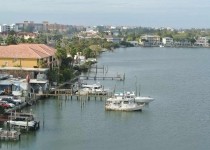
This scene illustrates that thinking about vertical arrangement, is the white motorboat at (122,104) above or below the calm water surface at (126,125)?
above

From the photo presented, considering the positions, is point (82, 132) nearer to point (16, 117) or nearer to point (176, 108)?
point (16, 117)

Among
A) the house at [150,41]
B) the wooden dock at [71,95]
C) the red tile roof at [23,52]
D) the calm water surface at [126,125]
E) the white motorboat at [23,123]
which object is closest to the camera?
the calm water surface at [126,125]

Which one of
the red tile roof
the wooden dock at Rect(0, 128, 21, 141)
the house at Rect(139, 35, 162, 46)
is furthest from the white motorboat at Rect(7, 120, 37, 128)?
the house at Rect(139, 35, 162, 46)

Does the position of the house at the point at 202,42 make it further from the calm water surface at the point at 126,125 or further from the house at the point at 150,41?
the calm water surface at the point at 126,125

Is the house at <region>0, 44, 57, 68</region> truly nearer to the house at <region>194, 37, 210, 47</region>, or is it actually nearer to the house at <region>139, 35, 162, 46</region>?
the house at <region>139, 35, 162, 46</region>

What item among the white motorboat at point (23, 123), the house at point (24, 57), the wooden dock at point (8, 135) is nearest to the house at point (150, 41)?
the house at point (24, 57)

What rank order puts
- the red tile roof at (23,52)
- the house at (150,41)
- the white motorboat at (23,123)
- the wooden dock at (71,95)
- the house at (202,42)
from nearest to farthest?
the white motorboat at (23,123) → the wooden dock at (71,95) → the red tile roof at (23,52) → the house at (150,41) → the house at (202,42)

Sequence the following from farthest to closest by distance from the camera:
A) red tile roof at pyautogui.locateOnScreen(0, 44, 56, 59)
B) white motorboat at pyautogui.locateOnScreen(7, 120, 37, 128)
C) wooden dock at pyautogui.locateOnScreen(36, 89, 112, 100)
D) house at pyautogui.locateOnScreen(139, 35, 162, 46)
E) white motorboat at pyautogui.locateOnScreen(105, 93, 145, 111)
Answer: house at pyautogui.locateOnScreen(139, 35, 162, 46), red tile roof at pyautogui.locateOnScreen(0, 44, 56, 59), wooden dock at pyautogui.locateOnScreen(36, 89, 112, 100), white motorboat at pyautogui.locateOnScreen(105, 93, 145, 111), white motorboat at pyautogui.locateOnScreen(7, 120, 37, 128)

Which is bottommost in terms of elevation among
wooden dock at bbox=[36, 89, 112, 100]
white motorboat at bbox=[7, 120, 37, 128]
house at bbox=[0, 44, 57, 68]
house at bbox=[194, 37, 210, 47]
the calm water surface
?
house at bbox=[194, 37, 210, 47]

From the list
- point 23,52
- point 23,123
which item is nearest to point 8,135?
point 23,123
